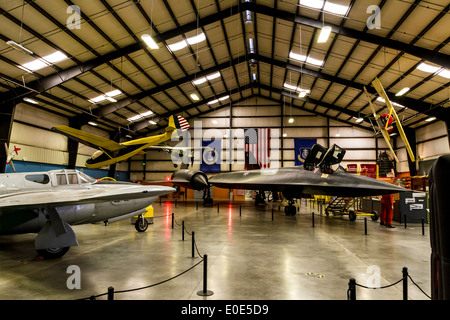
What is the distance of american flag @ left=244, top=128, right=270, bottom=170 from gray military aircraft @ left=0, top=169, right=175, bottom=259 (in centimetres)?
2267

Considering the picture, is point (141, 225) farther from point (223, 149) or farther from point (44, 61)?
point (223, 149)

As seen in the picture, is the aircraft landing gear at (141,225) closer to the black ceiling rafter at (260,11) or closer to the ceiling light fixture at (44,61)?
the black ceiling rafter at (260,11)

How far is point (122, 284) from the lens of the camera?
454 cm

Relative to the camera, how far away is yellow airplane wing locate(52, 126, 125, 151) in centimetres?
1258

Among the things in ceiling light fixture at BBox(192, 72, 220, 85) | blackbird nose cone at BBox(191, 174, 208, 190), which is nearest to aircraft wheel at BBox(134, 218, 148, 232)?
blackbird nose cone at BBox(191, 174, 208, 190)

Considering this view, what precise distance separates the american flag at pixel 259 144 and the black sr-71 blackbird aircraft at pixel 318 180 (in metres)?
14.5

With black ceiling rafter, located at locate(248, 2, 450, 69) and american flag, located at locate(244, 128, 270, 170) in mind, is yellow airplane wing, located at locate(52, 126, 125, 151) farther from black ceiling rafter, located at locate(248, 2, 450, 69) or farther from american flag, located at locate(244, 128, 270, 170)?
american flag, located at locate(244, 128, 270, 170)

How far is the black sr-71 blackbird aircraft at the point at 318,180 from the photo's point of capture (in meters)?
10.5

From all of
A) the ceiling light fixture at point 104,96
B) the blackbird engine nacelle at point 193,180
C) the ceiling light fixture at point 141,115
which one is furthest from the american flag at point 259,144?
the ceiling light fixture at point 104,96

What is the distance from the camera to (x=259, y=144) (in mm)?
31172
